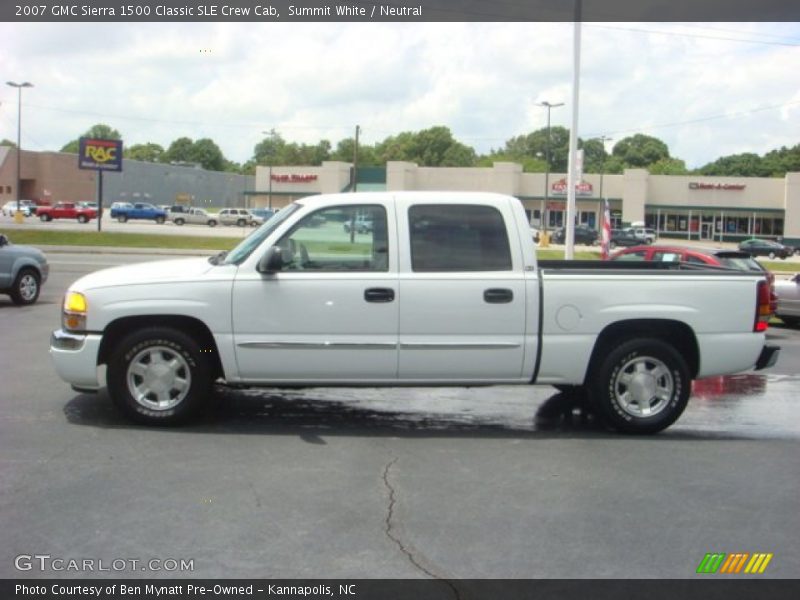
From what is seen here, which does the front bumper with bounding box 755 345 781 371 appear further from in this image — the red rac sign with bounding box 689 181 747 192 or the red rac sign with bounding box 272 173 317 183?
the red rac sign with bounding box 272 173 317 183

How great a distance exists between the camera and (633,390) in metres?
7.68

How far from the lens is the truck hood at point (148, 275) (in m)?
7.36

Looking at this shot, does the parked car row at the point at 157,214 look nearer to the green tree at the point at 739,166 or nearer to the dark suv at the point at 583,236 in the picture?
the dark suv at the point at 583,236

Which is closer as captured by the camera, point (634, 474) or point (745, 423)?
point (634, 474)

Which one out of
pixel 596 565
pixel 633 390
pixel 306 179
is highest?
pixel 306 179

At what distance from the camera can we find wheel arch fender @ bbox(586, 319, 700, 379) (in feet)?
25.1

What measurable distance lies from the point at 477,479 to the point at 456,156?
422 ft

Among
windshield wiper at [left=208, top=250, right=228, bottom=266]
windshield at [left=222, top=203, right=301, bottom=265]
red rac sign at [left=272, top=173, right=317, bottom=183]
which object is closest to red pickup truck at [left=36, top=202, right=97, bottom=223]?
red rac sign at [left=272, top=173, right=317, bottom=183]

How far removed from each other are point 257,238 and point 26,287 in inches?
429

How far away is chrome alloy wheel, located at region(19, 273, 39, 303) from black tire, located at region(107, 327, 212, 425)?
10403mm

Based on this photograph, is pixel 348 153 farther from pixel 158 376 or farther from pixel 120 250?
pixel 158 376

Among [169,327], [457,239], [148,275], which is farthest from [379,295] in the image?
[148,275]

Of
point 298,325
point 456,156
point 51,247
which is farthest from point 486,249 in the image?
point 456,156

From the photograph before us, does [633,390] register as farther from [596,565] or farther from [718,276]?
[596,565]
